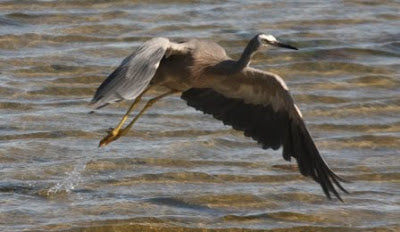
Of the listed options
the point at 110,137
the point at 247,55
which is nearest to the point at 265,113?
the point at 247,55

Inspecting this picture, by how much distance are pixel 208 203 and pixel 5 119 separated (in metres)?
2.32

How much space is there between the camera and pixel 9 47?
12.4 m

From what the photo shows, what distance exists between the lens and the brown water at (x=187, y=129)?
28.8ft

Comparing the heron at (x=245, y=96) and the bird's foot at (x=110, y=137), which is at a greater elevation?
the heron at (x=245, y=96)

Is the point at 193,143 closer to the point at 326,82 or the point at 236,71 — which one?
the point at 236,71

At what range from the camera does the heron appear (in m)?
9.22

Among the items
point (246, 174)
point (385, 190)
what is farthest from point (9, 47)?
point (385, 190)

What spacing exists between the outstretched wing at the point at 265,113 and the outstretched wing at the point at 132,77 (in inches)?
49.8

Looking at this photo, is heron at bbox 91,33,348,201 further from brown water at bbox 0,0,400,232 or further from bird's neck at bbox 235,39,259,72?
brown water at bbox 0,0,400,232

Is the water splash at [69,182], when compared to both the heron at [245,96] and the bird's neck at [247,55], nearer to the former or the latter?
the heron at [245,96]

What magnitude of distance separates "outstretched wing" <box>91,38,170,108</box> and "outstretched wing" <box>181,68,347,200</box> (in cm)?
126

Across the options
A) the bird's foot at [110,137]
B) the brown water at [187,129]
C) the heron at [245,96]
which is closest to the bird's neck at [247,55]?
the heron at [245,96]

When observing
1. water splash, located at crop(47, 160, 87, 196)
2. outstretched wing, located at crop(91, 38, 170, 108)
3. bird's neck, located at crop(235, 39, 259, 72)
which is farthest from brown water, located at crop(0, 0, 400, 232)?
outstretched wing, located at crop(91, 38, 170, 108)

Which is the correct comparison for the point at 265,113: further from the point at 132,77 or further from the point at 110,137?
the point at 132,77
